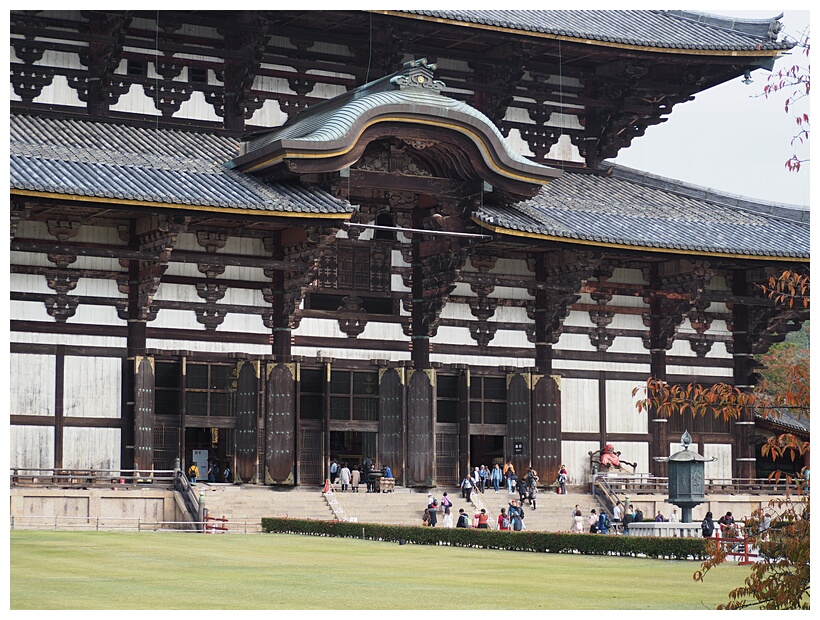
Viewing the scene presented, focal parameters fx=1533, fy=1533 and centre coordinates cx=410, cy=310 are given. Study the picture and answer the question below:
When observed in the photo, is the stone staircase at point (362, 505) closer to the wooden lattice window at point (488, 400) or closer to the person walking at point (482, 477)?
the person walking at point (482, 477)

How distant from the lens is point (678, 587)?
23.8 m

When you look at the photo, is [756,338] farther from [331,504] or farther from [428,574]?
[428,574]

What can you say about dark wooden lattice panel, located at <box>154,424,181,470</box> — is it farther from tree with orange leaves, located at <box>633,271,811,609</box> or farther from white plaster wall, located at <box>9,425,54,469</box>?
tree with orange leaves, located at <box>633,271,811,609</box>

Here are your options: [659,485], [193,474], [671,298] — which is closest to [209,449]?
[193,474]

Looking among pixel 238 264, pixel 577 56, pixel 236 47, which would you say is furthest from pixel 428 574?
pixel 577 56

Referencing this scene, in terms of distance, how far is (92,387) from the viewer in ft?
125

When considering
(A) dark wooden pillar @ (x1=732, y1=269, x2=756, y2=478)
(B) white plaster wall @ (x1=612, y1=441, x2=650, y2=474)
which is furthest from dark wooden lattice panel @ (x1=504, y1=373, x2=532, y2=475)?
(A) dark wooden pillar @ (x1=732, y1=269, x2=756, y2=478)

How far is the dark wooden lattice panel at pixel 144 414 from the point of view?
37.9 meters

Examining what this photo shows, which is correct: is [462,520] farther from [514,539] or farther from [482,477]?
[514,539]

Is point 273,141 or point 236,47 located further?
point 236,47

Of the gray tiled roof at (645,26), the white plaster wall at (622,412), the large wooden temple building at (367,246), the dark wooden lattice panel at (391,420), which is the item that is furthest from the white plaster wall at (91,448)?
the white plaster wall at (622,412)

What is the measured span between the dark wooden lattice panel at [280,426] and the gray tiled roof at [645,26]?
10.7 meters

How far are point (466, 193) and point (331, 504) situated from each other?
357 inches
